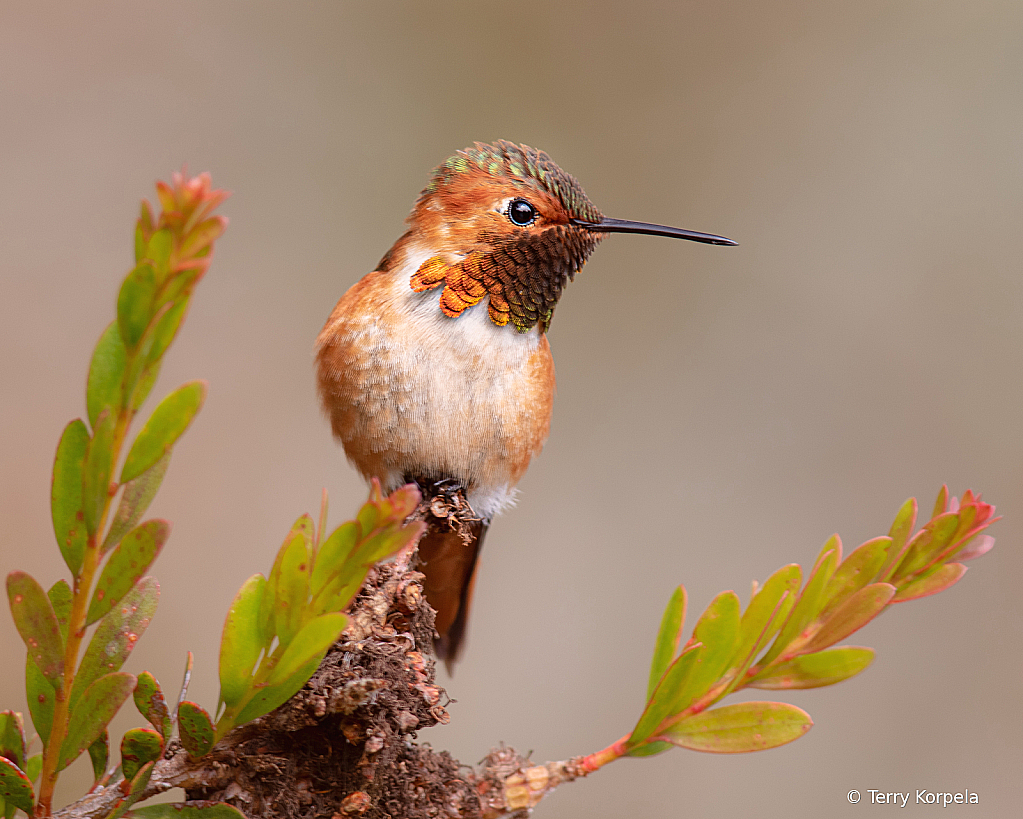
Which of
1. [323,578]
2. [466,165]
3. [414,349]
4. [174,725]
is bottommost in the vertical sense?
[174,725]

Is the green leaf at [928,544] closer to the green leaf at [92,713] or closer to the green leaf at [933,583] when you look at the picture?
the green leaf at [933,583]

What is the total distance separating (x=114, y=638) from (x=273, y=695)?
0.14 metres

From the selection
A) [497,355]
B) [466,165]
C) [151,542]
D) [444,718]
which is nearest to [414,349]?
[497,355]

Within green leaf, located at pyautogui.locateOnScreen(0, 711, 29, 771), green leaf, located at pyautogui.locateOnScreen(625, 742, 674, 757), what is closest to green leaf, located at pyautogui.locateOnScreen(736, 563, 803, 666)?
green leaf, located at pyautogui.locateOnScreen(625, 742, 674, 757)

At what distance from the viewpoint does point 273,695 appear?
1.99 feet

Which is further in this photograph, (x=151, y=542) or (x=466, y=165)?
(x=466, y=165)

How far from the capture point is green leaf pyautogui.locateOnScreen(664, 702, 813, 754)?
2.41 feet

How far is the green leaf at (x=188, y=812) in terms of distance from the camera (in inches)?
23.7

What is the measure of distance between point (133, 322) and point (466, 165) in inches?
36.3

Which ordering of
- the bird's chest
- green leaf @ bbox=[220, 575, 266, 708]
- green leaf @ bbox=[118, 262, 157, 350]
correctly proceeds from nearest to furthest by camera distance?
green leaf @ bbox=[118, 262, 157, 350]
green leaf @ bbox=[220, 575, 266, 708]
the bird's chest

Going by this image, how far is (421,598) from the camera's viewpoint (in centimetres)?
90

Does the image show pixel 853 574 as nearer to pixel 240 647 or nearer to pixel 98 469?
pixel 240 647

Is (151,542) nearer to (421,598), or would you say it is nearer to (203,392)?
(203,392)

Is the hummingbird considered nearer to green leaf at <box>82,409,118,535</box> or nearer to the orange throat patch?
the orange throat patch
